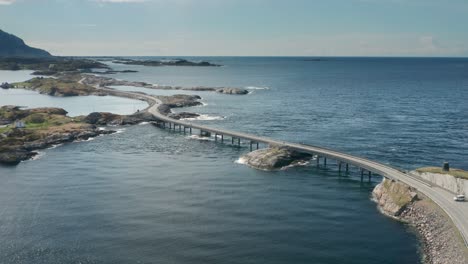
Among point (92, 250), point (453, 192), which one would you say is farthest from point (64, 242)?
point (453, 192)

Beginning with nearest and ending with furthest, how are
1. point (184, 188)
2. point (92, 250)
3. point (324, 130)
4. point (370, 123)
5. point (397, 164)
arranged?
1. point (92, 250)
2. point (184, 188)
3. point (397, 164)
4. point (324, 130)
5. point (370, 123)

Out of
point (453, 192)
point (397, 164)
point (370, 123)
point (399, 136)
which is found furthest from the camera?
point (370, 123)

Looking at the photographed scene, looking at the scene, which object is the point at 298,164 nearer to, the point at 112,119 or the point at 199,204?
the point at 199,204

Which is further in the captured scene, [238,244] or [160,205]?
[160,205]

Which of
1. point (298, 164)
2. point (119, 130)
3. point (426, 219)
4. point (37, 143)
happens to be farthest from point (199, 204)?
point (119, 130)

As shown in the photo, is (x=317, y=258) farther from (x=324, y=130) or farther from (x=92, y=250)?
(x=324, y=130)

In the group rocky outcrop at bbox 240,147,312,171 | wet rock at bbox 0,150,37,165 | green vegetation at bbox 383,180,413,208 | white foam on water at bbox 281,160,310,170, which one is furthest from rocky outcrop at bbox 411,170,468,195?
wet rock at bbox 0,150,37,165

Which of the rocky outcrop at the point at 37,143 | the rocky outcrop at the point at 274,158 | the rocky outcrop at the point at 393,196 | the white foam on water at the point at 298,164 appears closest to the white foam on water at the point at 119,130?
the rocky outcrop at the point at 37,143
